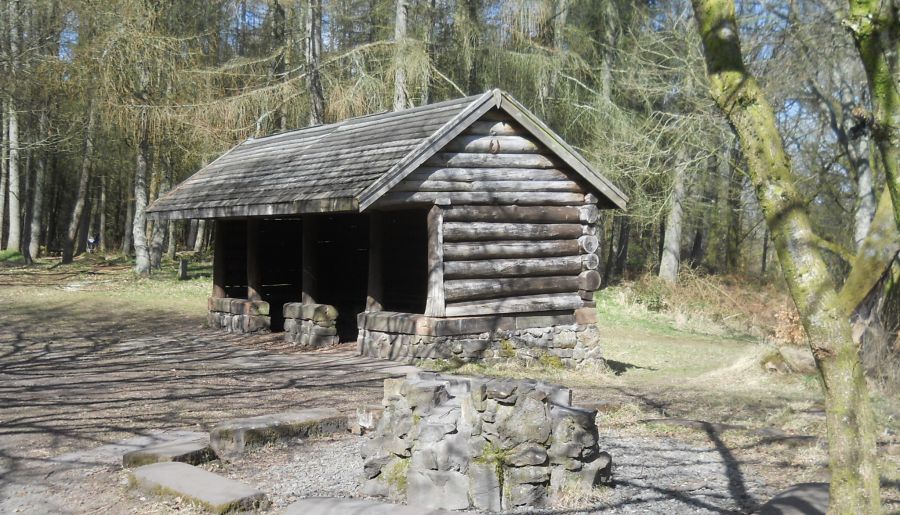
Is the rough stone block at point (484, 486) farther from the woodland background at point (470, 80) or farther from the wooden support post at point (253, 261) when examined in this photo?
the woodland background at point (470, 80)

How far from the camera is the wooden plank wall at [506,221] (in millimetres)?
12547

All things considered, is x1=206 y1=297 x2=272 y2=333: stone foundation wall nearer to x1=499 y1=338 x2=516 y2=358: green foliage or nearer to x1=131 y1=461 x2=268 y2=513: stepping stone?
x1=499 y1=338 x2=516 y2=358: green foliage

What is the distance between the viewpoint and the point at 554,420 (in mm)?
5840

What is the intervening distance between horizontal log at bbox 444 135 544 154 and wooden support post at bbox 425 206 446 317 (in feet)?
3.41

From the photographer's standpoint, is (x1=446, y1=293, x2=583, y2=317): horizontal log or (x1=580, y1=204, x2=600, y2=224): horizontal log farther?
(x1=580, y1=204, x2=600, y2=224): horizontal log

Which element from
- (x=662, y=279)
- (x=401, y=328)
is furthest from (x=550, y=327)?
(x=662, y=279)

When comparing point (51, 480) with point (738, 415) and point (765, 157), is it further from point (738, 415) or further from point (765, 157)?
point (738, 415)

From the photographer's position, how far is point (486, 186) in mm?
12867

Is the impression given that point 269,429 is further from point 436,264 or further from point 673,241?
A: point 673,241

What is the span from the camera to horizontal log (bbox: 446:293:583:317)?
12578mm

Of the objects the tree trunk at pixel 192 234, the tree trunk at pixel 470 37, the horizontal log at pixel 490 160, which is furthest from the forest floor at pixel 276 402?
the tree trunk at pixel 192 234

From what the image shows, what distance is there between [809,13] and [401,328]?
12.2m

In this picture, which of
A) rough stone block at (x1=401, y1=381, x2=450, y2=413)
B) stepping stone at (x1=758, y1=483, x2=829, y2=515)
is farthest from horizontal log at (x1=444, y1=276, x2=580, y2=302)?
stepping stone at (x1=758, y1=483, x2=829, y2=515)

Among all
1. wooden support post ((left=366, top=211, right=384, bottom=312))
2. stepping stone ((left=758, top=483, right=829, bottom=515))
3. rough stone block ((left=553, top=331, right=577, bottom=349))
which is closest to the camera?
stepping stone ((left=758, top=483, right=829, bottom=515))
